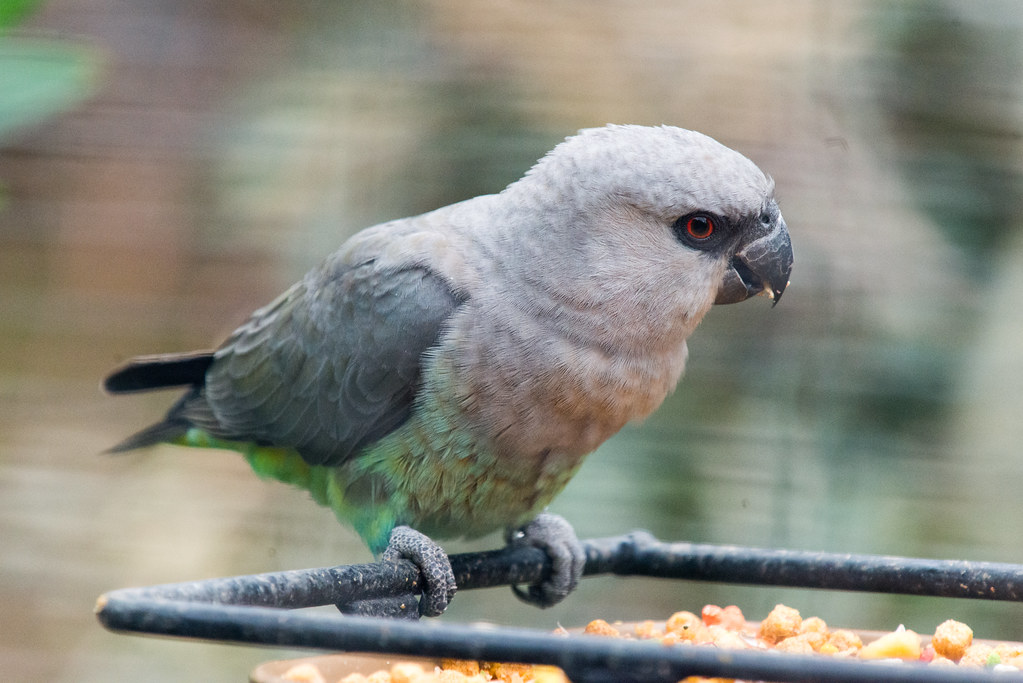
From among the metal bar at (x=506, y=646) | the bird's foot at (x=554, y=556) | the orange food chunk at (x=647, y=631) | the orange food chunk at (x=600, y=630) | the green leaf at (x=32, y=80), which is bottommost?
the bird's foot at (x=554, y=556)

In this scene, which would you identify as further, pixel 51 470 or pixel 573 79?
pixel 51 470

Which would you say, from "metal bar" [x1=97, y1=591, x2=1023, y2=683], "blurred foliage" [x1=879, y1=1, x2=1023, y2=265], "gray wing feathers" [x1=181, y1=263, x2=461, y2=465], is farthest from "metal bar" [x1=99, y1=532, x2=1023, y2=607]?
"blurred foliage" [x1=879, y1=1, x2=1023, y2=265]

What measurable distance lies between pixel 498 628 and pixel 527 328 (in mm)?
1023

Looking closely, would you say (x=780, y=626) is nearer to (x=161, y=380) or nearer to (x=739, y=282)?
(x=739, y=282)

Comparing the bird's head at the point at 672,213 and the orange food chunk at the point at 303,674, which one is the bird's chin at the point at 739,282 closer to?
the bird's head at the point at 672,213

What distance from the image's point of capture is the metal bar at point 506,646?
0.98m

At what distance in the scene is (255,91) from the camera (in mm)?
3527

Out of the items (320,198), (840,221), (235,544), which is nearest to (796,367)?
(840,221)

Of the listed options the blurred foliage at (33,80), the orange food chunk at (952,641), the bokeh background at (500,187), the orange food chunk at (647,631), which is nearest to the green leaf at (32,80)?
the blurred foliage at (33,80)

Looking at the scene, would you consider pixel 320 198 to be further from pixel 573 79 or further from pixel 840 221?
pixel 840 221

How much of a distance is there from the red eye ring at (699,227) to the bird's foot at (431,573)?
0.83 meters

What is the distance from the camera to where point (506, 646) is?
1.04 metres

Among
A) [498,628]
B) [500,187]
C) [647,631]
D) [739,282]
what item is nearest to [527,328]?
[739,282]

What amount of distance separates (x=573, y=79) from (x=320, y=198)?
0.95 metres
